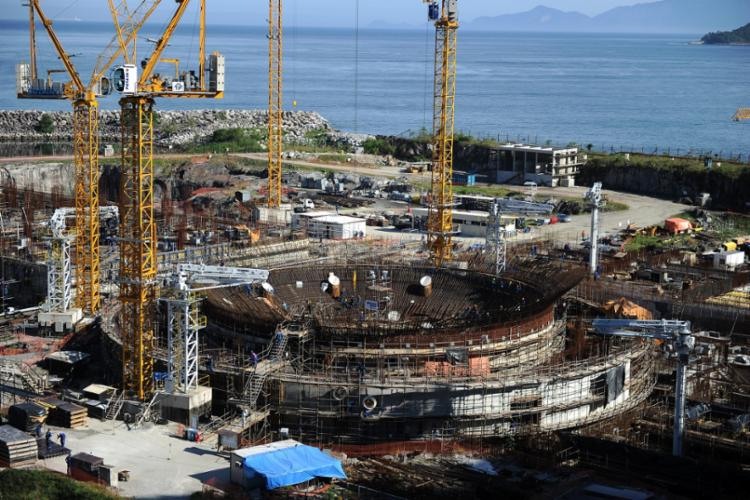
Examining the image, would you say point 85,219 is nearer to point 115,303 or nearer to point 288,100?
point 115,303

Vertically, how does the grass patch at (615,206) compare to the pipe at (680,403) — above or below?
above

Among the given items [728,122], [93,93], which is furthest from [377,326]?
[728,122]

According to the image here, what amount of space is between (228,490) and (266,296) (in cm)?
1117

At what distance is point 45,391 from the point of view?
25.0 metres

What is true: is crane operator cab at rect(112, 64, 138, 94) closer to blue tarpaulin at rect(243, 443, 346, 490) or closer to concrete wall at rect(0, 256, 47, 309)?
blue tarpaulin at rect(243, 443, 346, 490)

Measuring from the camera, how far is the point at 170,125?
81.4 meters

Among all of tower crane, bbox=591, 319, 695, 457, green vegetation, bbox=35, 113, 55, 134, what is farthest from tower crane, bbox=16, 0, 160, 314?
green vegetation, bbox=35, 113, 55, 134

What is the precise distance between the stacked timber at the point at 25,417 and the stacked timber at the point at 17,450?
164cm

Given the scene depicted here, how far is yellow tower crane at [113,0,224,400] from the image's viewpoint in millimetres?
24719

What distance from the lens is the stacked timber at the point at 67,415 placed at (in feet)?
74.5

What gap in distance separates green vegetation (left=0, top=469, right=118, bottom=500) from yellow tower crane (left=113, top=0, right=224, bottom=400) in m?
6.17

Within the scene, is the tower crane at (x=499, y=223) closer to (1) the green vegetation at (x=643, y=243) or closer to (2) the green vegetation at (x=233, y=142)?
(1) the green vegetation at (x=643, y=243)

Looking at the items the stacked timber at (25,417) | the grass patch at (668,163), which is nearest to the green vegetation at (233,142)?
the grass patch at (668,163)

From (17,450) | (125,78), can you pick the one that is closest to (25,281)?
(125,78)
